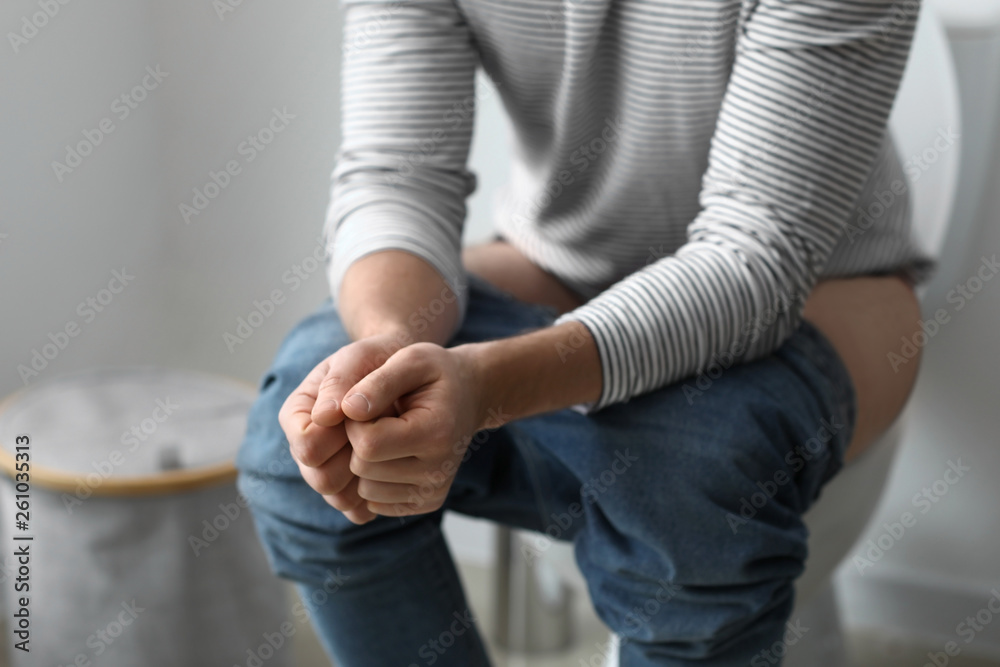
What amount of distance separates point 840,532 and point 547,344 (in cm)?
29

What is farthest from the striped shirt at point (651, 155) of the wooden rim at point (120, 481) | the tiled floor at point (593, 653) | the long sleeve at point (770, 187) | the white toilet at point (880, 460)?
the tiled floor at point (593, 653)

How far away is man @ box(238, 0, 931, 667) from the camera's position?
0.52 metres

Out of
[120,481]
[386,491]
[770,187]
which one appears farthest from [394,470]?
[120,481]

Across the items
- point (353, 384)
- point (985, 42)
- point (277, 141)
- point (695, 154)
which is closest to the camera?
point (353, 384)

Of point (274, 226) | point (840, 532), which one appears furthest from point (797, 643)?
point (274, 226)

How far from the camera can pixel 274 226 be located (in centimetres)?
125

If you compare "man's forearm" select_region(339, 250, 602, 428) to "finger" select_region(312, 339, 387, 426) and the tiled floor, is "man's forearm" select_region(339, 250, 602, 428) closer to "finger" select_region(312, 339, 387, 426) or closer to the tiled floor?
"finger" select_region(312, 339, 387, 426)

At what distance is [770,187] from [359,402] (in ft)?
1.00

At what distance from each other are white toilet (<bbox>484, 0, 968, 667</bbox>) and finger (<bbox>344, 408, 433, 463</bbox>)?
0.24 metres

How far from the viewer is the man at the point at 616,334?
523 mm

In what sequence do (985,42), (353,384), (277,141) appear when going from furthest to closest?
(277,141) < (985,42) < (353,384)

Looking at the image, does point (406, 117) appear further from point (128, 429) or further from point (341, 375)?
point (128, 429)

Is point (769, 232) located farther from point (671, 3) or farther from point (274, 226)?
point (274, 226)

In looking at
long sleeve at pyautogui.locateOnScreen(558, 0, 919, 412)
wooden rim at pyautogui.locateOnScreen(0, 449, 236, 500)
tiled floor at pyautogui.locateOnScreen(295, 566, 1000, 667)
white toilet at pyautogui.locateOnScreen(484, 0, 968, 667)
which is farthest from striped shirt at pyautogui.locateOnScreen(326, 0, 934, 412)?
tiled floor at pyautogui.locateOnScreen(295, 566, 1000, 667)
